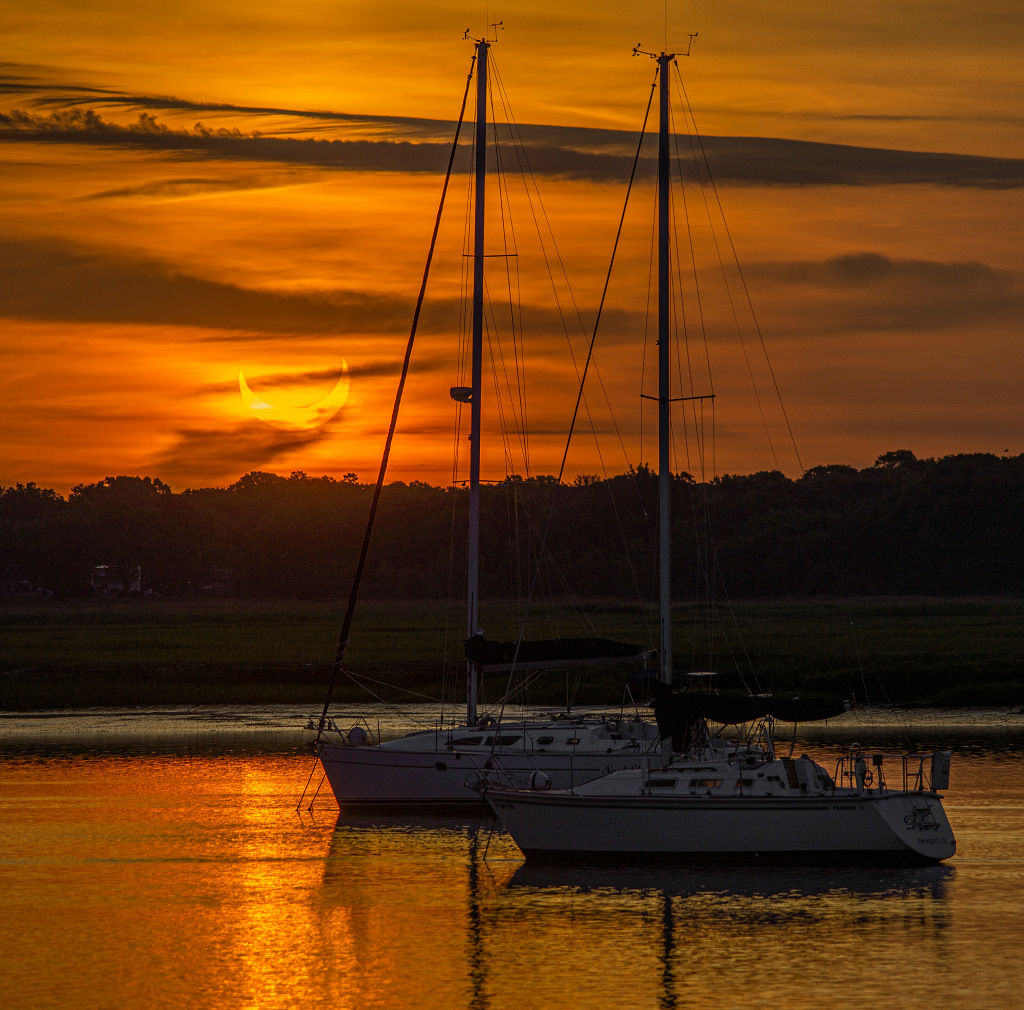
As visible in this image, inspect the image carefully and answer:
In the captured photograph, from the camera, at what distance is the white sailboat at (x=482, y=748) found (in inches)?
1494

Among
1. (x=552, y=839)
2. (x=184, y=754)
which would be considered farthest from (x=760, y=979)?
(x=184, y=754)

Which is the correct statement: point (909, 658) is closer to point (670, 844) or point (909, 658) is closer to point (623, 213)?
point (623, 213)

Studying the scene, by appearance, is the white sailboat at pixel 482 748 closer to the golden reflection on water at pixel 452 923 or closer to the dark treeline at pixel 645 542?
the golden reflection on water at pixel 452 923

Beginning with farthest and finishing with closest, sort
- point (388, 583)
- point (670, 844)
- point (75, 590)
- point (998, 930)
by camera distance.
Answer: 1. point (75, 590)
2. point (388, 583)
3. point (670, 844)
4. point (998, 930)

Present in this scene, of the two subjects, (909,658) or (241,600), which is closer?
(909,658)

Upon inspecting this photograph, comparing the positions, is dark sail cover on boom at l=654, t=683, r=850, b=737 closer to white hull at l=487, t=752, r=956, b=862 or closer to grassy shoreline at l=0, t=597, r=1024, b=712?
white hull at l=487, t=752, r=956, b=862

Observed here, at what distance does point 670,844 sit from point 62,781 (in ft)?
75.9

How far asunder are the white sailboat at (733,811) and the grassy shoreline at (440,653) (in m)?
17.1

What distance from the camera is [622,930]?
27031 mm

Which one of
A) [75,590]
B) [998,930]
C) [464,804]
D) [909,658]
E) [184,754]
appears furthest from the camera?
[75,590]

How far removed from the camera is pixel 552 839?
106ft

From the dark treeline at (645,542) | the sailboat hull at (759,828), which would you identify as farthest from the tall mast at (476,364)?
the dark treeline at (645,542)

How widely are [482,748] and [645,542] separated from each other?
111 m

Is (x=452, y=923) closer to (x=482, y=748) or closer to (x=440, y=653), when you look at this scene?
(x=482, y=748)
